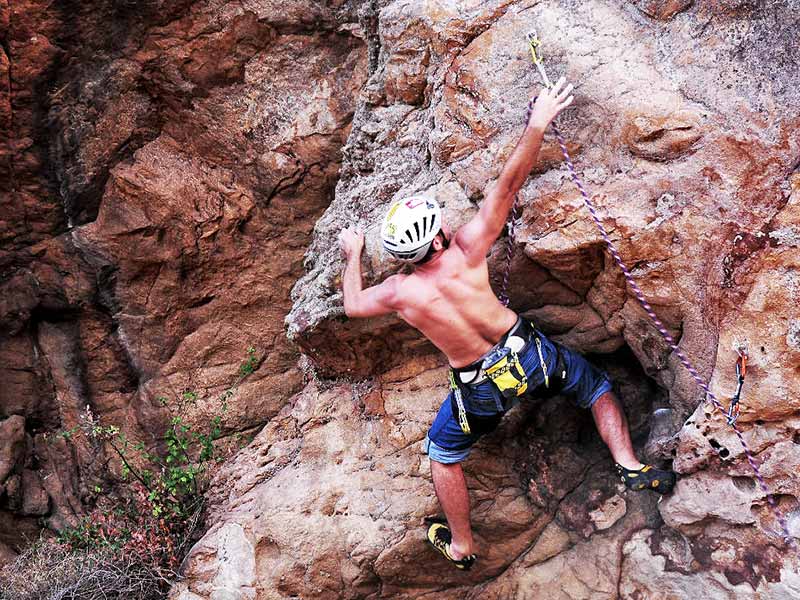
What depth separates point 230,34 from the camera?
17.4ft

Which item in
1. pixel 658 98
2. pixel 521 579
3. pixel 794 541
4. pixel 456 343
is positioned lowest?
pixel 521 579

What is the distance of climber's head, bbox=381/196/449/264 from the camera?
3.80 meters

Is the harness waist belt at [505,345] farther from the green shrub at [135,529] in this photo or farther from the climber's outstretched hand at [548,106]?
the green shrub at [135,529]

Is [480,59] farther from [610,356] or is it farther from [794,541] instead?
[794,541]

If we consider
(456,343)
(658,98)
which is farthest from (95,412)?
(658,98)

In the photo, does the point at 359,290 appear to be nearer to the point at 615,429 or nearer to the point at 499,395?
the point at 499,395

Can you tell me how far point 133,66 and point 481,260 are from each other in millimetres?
2903

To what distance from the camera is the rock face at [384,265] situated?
141 inches

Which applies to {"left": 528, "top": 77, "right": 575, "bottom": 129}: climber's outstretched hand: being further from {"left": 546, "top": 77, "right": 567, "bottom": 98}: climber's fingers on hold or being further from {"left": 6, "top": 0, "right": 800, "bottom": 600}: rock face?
{"left": 6, "top": 0, "right": 800, "bottom": 600}: rock face

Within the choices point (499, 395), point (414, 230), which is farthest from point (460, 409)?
point (414, 230)

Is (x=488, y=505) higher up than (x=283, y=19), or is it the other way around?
(x=283, y=19)

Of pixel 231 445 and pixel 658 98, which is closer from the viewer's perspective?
pixel 658 98

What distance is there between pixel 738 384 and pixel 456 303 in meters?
1.31

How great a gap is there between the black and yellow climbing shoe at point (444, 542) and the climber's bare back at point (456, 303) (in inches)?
39.6
